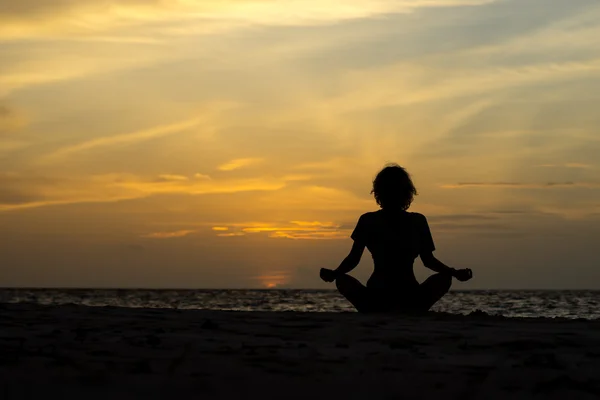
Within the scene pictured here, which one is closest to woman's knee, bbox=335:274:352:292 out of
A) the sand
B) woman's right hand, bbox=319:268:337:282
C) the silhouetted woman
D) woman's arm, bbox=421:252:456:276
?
the silhouetted woman

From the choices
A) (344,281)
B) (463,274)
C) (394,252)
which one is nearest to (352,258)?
(344,281)

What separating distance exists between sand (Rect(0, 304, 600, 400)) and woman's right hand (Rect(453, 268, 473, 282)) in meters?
1.09

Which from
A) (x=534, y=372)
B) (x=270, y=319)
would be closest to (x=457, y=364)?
(x=534, y=372)

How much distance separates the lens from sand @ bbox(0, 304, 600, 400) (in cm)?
444

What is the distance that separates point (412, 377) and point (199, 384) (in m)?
1.23

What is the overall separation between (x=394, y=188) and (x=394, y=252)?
731 millimetres

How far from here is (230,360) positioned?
201 inches

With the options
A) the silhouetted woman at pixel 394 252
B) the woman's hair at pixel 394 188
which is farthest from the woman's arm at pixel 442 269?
the woman's hair at pixel 394 188

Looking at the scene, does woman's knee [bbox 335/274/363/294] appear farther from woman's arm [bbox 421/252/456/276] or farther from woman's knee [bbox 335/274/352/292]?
woman's arm [bbox 421/252/456/276]

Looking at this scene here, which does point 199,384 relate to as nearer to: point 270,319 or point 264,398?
point 264,398

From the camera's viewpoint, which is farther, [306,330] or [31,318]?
[31,318]

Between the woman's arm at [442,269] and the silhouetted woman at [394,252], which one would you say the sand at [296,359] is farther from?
the silhouetted woman at [394,252]

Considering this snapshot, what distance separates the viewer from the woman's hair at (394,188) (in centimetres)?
921

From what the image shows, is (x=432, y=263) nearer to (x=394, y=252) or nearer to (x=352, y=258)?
(x=394, y=252)
